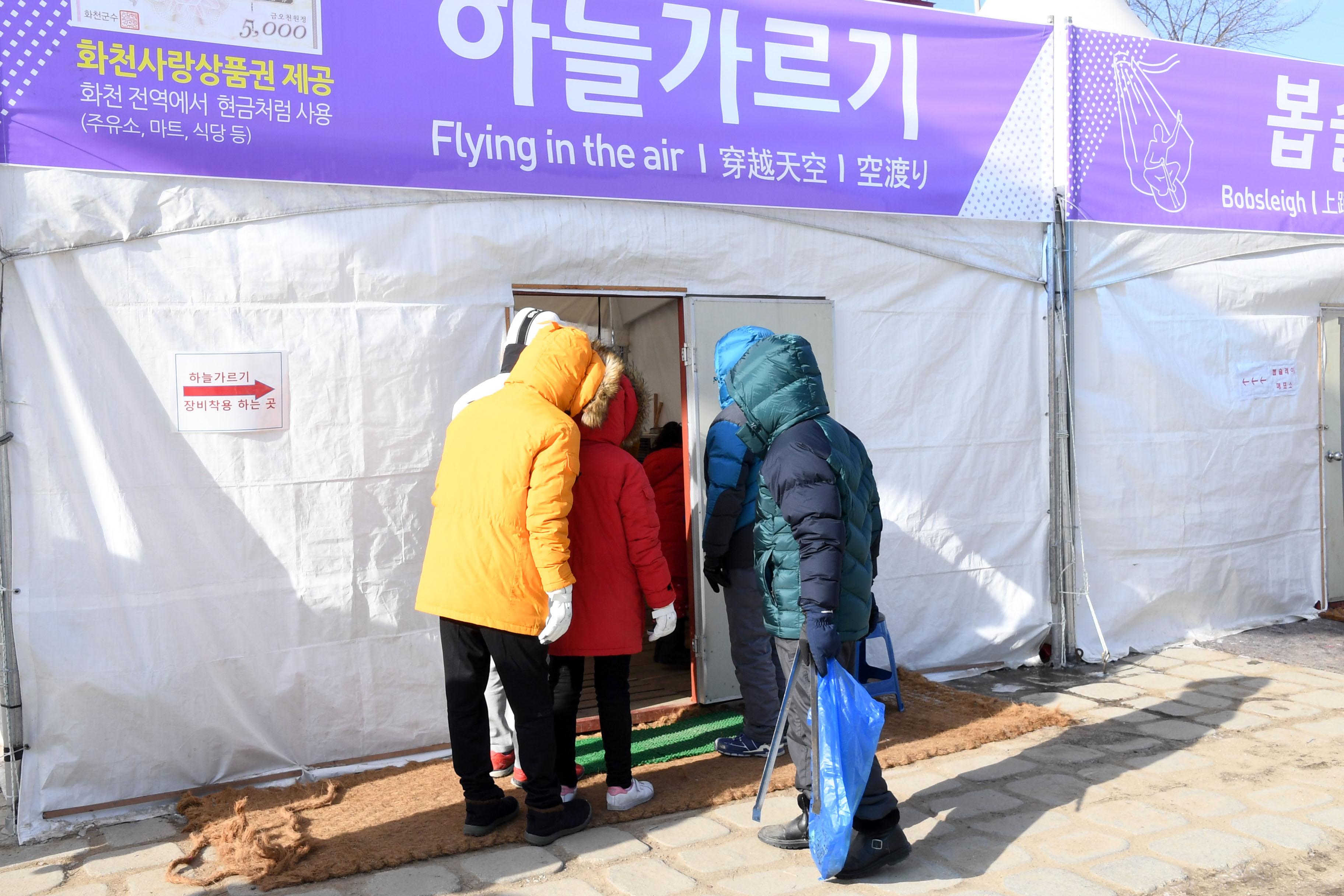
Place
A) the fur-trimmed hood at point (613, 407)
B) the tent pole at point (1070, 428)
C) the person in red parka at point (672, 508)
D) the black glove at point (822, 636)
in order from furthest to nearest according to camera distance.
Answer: the tent pole at point (1070, 428) → the person in red parka at point (672, 508) → the fur-trimmed hood at point (613, 407) → the black glove at point (822, 636)

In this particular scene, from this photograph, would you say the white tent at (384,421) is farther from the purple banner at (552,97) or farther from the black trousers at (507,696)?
the black trousers at (507,696)

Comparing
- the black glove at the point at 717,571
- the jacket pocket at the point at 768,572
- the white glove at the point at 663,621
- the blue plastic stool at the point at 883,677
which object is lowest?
the blue plastic stool at the point at 883,677

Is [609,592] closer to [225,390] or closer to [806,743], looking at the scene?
[806,743]

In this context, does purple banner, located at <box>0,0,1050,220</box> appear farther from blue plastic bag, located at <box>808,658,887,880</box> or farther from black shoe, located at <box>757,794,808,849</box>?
black shoe, located at <box>757,794,808,849</box>

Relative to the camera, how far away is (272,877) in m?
3.24

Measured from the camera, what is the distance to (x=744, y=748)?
14.3 feet

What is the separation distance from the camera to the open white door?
191 inches

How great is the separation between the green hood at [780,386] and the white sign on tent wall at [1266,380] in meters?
4.08

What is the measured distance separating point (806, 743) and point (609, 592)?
2.73 feet

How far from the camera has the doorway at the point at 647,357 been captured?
15.7 feet

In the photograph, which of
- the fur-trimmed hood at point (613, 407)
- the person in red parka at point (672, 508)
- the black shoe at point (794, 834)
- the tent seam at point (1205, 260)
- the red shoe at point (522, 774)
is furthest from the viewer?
the tent seam at point (1205, 260)

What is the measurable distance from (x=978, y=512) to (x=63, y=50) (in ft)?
14.5

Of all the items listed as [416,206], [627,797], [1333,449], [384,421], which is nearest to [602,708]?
[627,797]

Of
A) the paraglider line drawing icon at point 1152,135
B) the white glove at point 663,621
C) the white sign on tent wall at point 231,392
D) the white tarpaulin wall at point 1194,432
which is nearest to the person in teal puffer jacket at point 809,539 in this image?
the white glove at point 663,621
